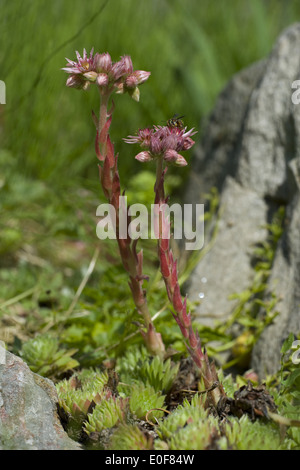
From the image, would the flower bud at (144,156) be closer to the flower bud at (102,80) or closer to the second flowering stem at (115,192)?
the second flowering stem at (115,192)

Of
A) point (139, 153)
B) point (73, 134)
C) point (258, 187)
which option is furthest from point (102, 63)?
point (73, 134)

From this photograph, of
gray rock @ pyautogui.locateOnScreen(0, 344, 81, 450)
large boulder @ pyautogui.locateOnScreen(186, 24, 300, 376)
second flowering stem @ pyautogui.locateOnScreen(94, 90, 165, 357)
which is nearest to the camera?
gray rock @ pyautogui.locateOnScreen(0, 344, 81, 450)

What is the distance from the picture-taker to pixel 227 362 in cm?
265

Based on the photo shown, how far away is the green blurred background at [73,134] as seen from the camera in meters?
2.87

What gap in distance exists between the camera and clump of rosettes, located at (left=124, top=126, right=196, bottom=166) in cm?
159

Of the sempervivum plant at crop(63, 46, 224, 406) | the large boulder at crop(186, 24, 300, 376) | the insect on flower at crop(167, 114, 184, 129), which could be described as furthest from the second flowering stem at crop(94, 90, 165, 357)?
the large boulder at crop(186, 24, 300, 376)

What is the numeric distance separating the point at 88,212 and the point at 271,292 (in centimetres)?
157

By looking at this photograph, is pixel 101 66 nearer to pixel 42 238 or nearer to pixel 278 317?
pixel 278 317

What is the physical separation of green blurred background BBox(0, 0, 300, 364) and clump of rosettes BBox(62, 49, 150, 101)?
1.13 meters

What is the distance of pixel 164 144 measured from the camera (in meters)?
1.59

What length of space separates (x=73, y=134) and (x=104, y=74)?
292cm

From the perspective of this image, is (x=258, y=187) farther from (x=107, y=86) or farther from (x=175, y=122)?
(x=107, y=86)

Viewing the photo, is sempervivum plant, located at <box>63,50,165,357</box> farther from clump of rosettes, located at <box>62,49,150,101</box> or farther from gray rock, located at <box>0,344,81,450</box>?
gray rock, located at <box>0,344,81,450</box>

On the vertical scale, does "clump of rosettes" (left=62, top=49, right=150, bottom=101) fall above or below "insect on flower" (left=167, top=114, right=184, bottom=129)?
above
